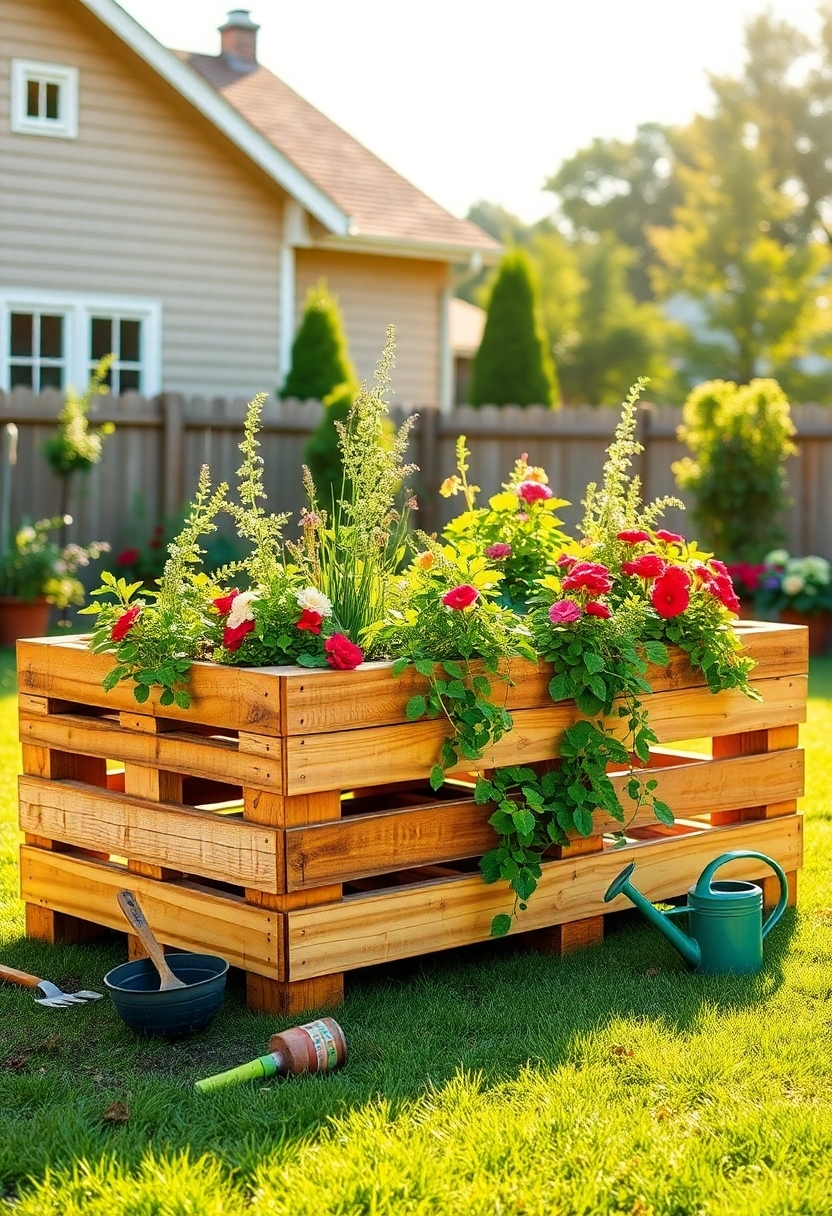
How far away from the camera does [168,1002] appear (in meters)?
3.31

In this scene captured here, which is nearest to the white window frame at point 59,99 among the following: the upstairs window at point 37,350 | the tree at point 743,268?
the upstairs window at point 37,350

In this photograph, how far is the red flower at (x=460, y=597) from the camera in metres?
3.71

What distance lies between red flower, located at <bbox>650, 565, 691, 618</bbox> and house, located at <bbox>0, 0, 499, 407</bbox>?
10.5 m

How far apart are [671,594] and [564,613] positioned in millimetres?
384

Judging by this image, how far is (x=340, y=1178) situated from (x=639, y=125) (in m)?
62.3

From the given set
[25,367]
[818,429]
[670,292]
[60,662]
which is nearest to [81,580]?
[25,367]

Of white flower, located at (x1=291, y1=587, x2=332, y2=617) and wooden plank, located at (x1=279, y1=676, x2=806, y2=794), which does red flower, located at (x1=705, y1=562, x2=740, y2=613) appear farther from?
white flower, located at (x1=291, y1=587, x2=332, y2=617)

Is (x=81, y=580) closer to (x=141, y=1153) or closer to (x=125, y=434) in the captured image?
(x=125, y=434)

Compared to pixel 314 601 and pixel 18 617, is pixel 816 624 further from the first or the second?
pixel 314 601

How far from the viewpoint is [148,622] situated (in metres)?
3.75

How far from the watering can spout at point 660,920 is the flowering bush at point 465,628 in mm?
181

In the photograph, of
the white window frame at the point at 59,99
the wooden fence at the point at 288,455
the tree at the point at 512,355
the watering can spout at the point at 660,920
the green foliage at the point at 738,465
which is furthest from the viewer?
the tree at the point at 512,355

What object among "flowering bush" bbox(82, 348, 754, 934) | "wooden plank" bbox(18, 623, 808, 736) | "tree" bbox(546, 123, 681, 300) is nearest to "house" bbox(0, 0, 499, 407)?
"wooden plank" bbox(18, 623, 808, 736)

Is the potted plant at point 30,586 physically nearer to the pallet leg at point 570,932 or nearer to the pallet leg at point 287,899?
the pallet leg at point 570,932
